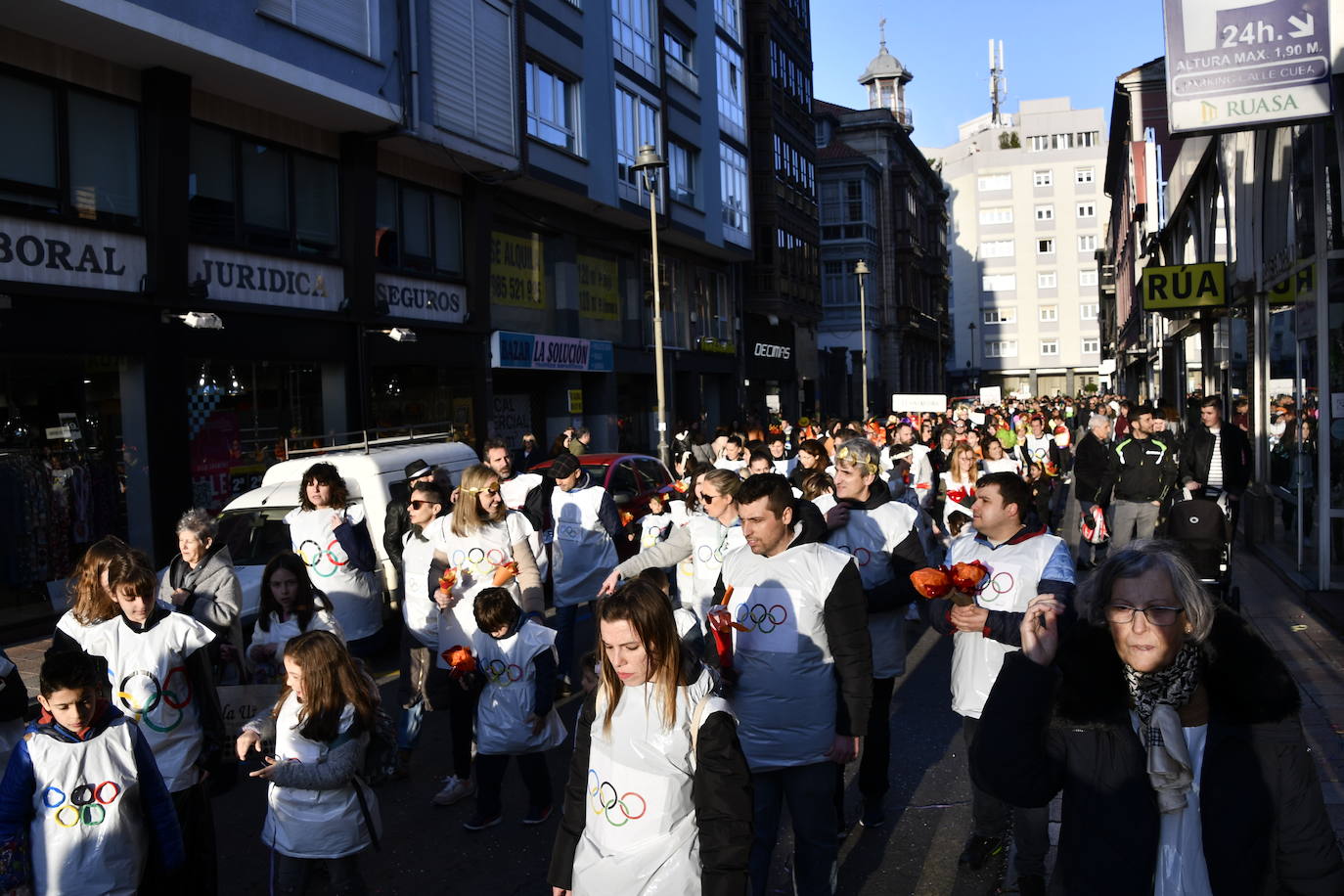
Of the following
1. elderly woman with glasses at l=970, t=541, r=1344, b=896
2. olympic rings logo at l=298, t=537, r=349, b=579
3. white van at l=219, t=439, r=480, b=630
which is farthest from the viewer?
white van at l=219, t=439, r=480, b=630

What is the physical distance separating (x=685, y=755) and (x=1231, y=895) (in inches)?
55.9

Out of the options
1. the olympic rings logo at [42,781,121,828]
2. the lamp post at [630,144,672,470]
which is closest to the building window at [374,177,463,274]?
the lamp post at [630,144,672,470]

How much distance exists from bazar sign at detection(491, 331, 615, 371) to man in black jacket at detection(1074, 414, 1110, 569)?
1284cm

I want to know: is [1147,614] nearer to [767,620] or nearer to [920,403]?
[767,620]

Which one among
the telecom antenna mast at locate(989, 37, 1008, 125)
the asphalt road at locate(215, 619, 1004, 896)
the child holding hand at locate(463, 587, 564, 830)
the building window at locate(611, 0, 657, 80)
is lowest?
the asphalt road at locate(215, 619, 1004, 896)

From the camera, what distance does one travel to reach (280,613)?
5.96m

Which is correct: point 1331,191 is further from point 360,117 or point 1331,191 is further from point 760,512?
point 360,117

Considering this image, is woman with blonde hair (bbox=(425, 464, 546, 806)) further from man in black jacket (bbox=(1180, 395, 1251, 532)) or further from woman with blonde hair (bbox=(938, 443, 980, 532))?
man in black jacket (bbox=(1180, 395, 1251, 532))

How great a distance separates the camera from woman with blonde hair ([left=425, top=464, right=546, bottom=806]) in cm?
632

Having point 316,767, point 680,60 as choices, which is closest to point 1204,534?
point 316,767

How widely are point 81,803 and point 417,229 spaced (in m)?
18.0

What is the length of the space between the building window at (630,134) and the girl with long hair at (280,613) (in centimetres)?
2251

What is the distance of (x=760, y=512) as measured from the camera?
429 cm

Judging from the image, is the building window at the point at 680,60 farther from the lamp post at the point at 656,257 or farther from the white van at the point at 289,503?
the white van at the point at 289,503
